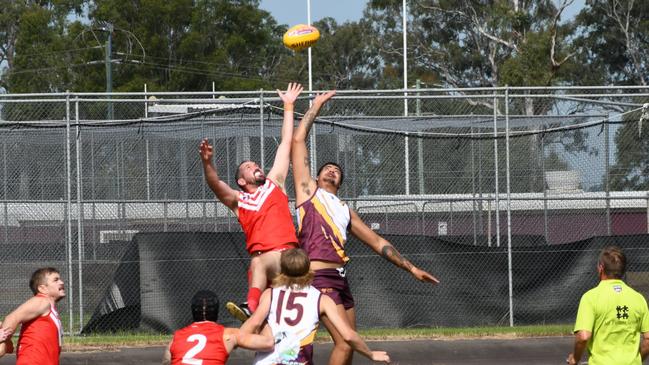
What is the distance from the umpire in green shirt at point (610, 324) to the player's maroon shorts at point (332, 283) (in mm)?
2092

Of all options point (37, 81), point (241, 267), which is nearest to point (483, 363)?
point (241, 267)

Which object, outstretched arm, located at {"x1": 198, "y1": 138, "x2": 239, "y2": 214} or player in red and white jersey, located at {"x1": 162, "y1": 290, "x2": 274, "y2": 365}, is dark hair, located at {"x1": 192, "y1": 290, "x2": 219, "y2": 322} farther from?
outstretched arm, located at {"x1": 198, "y1": 138, "x2": 239, "y2": 214}

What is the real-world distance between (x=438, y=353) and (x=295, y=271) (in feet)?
25.1

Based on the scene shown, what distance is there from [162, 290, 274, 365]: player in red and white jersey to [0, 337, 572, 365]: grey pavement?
6.82 m

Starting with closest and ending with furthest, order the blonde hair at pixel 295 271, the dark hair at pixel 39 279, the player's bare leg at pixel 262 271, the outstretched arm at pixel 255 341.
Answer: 1. the outstretched arm at pixel 255 341
2. the blonde hair at pixel 295 271
3. the dark hair at pixel 39 279
4. the player's bare leg at pixel 262 271

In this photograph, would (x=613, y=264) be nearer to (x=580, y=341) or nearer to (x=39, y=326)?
(x=580, y=341)

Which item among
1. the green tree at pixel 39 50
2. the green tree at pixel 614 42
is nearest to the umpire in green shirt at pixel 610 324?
the green tree at pixel 614 42

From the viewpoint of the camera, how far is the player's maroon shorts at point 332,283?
9.12 m

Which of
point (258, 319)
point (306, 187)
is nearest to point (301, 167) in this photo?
point (306, 187)

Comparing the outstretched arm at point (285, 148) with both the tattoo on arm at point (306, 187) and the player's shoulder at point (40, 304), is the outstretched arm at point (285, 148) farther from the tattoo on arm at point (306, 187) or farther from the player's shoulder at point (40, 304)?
the player's shoulder at point (40, 304)

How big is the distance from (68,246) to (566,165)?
7170 mm

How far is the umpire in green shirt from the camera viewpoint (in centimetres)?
783

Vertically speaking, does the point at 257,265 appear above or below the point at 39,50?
below

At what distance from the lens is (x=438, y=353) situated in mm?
14430
